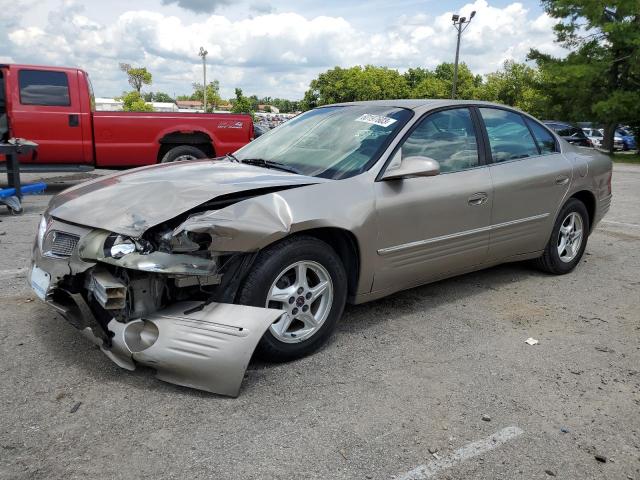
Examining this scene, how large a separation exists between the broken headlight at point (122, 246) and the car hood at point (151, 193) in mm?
54

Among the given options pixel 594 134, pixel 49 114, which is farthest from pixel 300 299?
pixel 594 134

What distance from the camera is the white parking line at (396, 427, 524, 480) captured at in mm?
2312

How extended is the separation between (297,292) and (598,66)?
89.2 ft

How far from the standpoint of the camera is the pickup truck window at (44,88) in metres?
9.18

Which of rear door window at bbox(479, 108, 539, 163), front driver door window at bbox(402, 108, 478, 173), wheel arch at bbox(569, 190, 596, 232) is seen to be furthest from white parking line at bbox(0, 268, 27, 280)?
wheel arch at bbox(569, 190, 596, 232)

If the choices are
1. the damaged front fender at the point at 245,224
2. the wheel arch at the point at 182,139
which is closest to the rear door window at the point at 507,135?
the damaged front fender at the point at 245,224

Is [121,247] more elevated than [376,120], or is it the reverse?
[376,120]

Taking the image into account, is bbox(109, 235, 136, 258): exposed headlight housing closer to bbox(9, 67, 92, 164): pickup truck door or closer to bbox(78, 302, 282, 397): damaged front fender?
bbox(78, 302, 282, 397): damaged front fender

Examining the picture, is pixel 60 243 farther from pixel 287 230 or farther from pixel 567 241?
pixel 567 241

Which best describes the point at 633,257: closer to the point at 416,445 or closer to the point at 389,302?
the point at 389,302

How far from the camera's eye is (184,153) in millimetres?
10070

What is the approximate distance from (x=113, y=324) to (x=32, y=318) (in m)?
1.22

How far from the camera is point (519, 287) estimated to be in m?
4.84

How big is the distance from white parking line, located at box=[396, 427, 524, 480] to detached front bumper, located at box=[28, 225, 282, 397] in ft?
3.19
